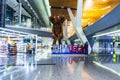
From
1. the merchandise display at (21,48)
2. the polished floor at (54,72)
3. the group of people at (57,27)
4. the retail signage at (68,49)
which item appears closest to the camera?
the polished floor at (54,72)

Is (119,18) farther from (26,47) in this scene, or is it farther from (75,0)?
(26,47)

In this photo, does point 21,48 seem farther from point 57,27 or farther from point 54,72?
point 54,72

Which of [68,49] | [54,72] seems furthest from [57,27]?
[54,72]

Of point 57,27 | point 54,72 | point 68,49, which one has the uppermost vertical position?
Answer: point 57,27

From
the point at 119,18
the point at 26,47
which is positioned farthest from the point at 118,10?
the point at 26,47

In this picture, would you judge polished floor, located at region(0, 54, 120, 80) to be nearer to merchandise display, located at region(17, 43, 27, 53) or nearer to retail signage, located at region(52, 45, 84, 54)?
retail signage, located at region(52, 45, 84, 54)

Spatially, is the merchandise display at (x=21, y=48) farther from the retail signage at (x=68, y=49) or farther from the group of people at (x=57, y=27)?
the retail signage at (x=68, y=49)

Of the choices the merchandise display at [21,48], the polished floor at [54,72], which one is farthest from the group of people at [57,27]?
the polished floor at [54,72]

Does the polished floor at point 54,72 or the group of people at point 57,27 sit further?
the group of people at point 57,27

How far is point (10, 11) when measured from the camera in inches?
1687

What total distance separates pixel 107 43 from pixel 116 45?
169 cm

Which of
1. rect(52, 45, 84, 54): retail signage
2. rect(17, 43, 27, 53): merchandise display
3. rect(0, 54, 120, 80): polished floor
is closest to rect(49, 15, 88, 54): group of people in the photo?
rect(52, 45, 84, 54): retail signage

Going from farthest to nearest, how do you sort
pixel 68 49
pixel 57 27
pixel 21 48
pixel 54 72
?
pixel 21 48, pixel 57 27, pixel 68 49, pixel 54 72

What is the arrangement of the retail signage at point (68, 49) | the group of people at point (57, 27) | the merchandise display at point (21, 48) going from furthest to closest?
the merchandise display at point (21, 48) → the group of people at point (57, 27) → the retail signage at point (68, 49)
